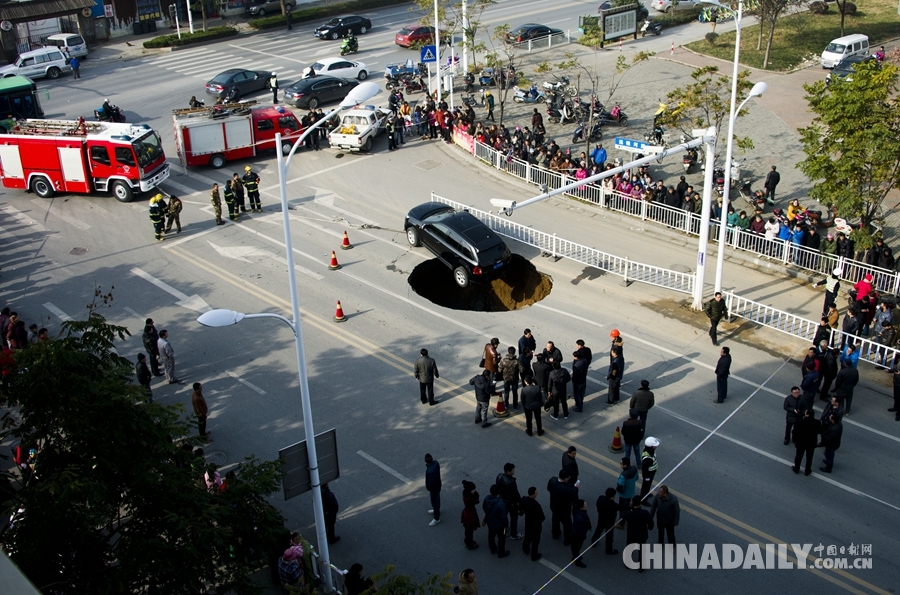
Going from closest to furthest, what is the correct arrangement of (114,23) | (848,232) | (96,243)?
(848,232), (96,243), (114,23)

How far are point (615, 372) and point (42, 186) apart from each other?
21917 mm

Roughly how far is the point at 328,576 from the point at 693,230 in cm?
1649

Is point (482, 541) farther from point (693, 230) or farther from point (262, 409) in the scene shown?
point (693, 230)

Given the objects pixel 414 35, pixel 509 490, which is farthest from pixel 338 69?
pixel 509 490

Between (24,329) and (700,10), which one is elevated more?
(700,10)

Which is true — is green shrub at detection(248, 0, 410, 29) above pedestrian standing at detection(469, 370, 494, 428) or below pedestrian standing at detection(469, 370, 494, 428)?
above

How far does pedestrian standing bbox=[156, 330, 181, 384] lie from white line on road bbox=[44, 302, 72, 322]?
15.2 ft

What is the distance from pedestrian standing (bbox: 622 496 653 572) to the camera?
13852 mm

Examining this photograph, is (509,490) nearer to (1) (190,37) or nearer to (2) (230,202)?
(2) (230,202)

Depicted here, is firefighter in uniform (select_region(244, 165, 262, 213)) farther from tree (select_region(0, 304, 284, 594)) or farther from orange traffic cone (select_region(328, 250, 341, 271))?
tree (select_region(0, 304, 284, 594))

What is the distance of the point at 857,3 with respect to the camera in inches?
2179

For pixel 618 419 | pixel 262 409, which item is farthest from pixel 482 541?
pixel 262 409

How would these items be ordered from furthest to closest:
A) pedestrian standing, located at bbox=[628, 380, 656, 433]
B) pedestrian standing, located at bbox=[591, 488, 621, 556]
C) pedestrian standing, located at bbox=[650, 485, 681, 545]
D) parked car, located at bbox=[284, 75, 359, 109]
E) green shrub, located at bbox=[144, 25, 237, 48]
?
green shrub, located at bbox=[144, 25, 237, 48]
parked car, located at bbox=[284, 75, 359, 109]
pedestrian standing, located at bbox=[628, 380, 656, 433]
pedestrian standing, located at bbox=[591, 488, 621, 556]
pedestrian standing, located at bbox=[650, 485, 681, 545]

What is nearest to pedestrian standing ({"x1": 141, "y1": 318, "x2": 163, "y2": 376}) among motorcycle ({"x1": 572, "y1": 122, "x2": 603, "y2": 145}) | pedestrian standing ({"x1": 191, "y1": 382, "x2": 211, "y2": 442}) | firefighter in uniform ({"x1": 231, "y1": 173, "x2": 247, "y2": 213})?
pedestrian standing ({"x1": 191, "y1": 382, "x2": 211, "y2": 442})
